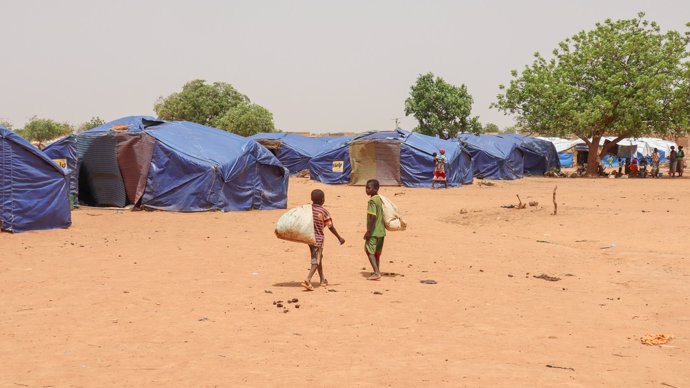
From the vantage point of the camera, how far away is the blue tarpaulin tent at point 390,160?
3020 cm

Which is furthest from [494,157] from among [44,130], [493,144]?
[44,130]

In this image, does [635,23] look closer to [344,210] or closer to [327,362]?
[344,210]

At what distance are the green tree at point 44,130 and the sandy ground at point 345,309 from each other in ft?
173

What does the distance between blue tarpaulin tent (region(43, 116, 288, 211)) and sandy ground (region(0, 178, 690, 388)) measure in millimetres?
3428

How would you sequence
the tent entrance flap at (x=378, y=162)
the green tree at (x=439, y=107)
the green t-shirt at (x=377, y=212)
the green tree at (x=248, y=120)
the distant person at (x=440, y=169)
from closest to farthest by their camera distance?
the green t-shirt at (x=377, y=212)
the distant person at (x=440, y=169)
the tent entrance flap at (x=378, y=162)
the green tree at (x=439, y=107)
the green tree at (x=248, y=120)

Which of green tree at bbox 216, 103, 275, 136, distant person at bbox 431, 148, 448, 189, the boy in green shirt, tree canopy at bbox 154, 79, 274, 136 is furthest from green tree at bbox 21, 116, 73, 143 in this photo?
the boy in green shirt

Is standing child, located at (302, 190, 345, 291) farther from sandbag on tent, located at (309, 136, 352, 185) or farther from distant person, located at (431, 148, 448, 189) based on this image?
sandbag on tent, located at (309, 136, 352, 185)

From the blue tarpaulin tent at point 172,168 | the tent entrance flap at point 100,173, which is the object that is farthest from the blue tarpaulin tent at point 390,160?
the tent entrance flap at point 100,173

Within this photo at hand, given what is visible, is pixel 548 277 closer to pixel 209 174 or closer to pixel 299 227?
pixel 299 227

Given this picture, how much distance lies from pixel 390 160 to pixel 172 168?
12372 mm

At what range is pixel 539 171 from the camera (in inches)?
1670

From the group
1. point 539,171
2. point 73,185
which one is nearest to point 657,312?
point 73,185

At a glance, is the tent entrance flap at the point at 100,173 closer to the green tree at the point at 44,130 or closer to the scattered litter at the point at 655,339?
the scattered litter at the point at 655,339

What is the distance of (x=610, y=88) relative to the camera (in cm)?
3675
